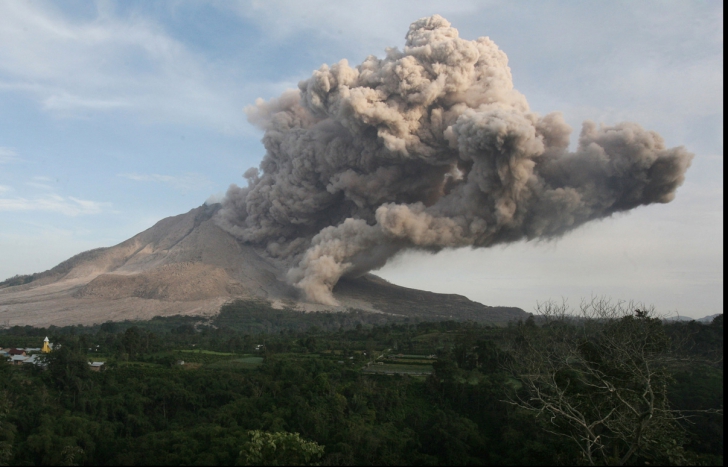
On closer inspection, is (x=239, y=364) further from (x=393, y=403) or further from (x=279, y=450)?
(x=279, y=450)

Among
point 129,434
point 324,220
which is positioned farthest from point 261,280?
point 129,434

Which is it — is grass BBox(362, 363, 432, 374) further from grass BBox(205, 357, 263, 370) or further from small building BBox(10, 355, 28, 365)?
small building BBox(10, 355, 28, 365)

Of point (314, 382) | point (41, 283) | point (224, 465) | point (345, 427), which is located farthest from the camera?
point (41, 283)

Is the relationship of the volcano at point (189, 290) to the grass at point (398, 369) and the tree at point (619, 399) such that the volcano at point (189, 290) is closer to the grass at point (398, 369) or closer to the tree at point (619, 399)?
the grass at point (398, 369)

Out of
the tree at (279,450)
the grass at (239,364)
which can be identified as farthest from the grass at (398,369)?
the tree at (279,450)

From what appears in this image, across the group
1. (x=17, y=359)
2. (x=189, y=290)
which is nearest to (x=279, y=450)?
(x=17, y=359)

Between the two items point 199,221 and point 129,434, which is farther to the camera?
point 199,221

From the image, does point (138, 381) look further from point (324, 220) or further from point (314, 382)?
point (324, 220)
